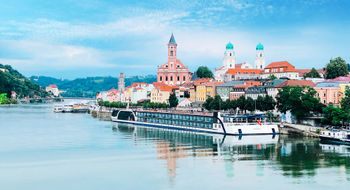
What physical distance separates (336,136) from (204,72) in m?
58.2

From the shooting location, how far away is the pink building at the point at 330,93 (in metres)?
45.7

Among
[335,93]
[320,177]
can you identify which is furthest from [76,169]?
[335,93]

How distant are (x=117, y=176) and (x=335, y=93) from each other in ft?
96.0

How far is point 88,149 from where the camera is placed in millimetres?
30656

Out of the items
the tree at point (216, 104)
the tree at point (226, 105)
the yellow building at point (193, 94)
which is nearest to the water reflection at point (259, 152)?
the tree at point (226, 105)

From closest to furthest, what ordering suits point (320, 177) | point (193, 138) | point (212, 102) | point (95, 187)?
point (95, 187), point (320, 177), point (193, 138), point (212, 102)

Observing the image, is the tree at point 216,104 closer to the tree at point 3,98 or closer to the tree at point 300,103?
the tree at point 300,103

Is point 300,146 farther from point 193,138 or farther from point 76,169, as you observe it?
point 76,169

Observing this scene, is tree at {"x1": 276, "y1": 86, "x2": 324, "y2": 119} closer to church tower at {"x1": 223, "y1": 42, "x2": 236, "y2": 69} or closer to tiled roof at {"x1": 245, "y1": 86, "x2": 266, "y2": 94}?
tiled roof at {"x1": 245, "y1": 86, "x2": 266, "y2": 94}

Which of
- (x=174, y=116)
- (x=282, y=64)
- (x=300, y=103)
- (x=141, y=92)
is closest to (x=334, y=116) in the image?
(x=300, y=103)

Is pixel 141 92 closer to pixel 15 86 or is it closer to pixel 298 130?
pixel 298 130

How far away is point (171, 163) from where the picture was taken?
25.5 meters

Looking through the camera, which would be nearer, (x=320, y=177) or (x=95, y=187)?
(x=95, y=187)

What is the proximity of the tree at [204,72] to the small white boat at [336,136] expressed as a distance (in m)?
56.9
